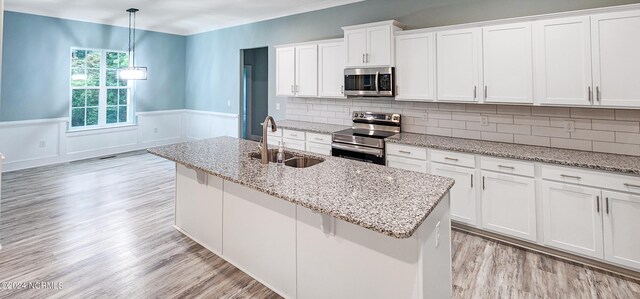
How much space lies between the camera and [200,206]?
115 inches

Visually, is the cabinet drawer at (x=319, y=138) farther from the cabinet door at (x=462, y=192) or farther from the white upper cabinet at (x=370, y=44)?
the cabinet door at (x=462, y=192)

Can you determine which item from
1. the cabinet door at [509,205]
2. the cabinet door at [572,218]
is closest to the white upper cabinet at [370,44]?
the cabinet door at [509,205]

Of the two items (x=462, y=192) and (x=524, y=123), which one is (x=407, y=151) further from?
(x=524, y=123)

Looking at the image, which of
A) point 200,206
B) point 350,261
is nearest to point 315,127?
point 200,206

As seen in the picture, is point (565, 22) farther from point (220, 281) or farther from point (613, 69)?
point (220, 281)

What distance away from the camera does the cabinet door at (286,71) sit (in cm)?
495

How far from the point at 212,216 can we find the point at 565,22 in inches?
137

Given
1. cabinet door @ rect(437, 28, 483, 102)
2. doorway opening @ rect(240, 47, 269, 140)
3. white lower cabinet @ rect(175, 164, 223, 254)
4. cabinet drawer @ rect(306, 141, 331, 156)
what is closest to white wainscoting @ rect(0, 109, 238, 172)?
doorway opening @ rect(240, 47, 269, 140)

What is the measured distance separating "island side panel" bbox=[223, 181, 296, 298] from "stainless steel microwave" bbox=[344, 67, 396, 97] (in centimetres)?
218

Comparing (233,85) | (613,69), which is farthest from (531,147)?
(233,85)

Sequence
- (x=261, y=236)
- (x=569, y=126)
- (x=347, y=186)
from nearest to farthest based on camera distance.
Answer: (x=347, y=186) → (x=261, y=236) → (x=569, y=126)

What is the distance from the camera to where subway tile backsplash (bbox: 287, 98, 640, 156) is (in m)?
2.89

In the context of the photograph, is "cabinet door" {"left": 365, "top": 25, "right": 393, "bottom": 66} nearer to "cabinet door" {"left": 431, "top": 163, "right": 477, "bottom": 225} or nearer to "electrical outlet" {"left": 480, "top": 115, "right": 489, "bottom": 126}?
"electrical outlet" {"left": 480, "top": 115, "right": 489, "bottom": 126}

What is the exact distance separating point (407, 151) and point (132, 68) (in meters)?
5.03
